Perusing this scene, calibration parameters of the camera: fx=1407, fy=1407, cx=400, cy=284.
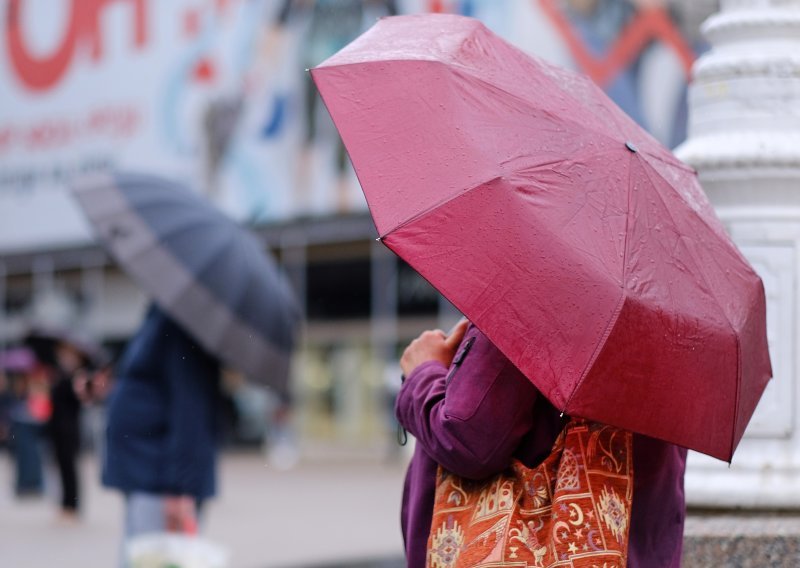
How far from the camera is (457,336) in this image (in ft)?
9.77

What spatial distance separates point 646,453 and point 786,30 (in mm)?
2360

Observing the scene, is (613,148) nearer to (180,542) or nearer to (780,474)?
(780,474)

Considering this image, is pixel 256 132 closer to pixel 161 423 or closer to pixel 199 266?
pixel 199 266

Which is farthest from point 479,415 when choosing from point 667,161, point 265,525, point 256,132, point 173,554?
point 256,132

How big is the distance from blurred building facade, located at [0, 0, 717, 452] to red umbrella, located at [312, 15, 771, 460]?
63.5ft

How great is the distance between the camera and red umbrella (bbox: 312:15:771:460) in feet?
8.39

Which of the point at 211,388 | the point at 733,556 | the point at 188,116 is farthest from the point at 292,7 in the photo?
the point at 733,556

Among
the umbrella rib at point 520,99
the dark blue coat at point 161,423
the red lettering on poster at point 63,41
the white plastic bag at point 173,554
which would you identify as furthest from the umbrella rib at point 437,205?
the red lettering on poster at point 63,41

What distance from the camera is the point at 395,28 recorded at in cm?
312

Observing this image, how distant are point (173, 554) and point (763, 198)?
2.29 metres

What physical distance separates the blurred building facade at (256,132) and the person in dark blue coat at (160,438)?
16825 millimetres

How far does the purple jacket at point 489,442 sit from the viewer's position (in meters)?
2.62

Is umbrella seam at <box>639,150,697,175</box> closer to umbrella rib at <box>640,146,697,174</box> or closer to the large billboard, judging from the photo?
umbrella rib at <box>640,146,697,174</box>

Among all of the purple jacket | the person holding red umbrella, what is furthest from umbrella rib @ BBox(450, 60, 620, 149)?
the purple jacket
